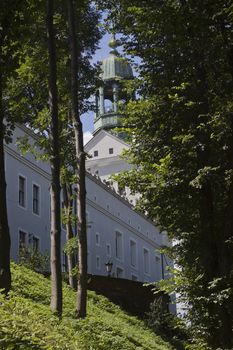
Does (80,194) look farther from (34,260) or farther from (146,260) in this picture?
(146,260)

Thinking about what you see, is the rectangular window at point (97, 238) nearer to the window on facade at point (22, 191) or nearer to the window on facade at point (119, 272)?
the window on facade at point (119, 272)

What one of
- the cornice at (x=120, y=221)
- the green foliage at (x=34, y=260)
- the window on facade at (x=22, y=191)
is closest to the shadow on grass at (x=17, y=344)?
the green foliage at (x=34, y=260)

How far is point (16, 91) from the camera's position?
68.4 feet

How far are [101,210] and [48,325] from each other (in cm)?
3665

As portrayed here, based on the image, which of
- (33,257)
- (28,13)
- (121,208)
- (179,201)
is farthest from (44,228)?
(28,13)

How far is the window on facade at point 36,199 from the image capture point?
3565cm

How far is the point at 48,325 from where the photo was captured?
30.3 ft

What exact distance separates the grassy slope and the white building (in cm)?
324

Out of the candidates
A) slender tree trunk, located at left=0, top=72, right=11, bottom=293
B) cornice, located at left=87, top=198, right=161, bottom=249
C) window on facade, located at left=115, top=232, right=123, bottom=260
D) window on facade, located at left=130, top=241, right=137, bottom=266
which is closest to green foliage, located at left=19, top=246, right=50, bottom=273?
slender tree trunk, located at left=0, top=72, right=11, bottom=293

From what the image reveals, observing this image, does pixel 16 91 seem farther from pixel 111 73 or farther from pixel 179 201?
pixel 111 73

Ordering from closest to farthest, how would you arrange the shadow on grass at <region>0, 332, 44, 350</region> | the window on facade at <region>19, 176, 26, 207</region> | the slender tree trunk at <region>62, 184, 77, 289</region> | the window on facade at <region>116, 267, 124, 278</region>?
the shadow on grass at <region>0, 332, 44, 350</region>, the slender tree trunk at <region>62, 184, 77, 289</region>, the window on facade at <region>19, 176, 26, 207</region>, the window on facade at <region>116, 267, 124, 278</region>

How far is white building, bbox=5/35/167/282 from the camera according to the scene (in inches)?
1287

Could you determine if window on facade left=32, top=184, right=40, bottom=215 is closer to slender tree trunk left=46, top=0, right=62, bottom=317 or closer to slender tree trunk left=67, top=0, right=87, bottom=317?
slender tree trunk left=67, top=0, right=87, bottom=317

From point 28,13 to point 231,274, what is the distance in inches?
305
